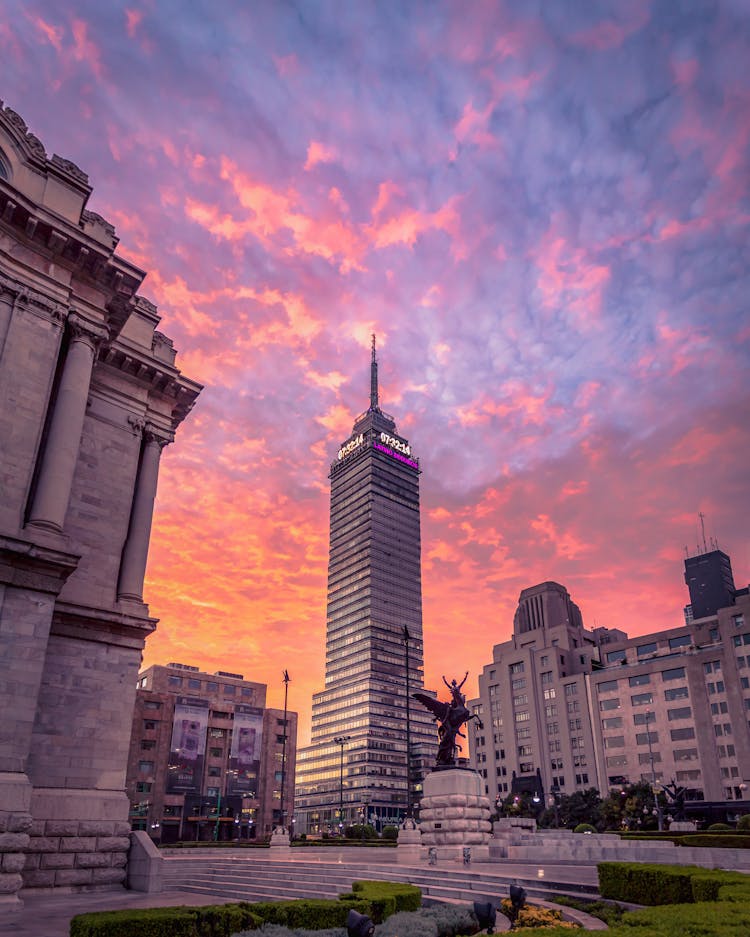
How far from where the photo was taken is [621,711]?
379ft

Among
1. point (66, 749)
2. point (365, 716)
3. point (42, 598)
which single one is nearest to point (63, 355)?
point (42, 598)

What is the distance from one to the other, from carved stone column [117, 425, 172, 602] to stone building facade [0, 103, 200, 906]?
0.22 ft

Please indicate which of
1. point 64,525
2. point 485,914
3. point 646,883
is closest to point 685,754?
point 646,883

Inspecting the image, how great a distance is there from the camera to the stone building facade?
19844 millimetres

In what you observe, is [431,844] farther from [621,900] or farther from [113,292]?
[113,292]

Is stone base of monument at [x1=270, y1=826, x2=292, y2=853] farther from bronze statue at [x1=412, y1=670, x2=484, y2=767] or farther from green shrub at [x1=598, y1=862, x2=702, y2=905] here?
green shrub at [x1=598, y1=862, x2=702, y2=905]

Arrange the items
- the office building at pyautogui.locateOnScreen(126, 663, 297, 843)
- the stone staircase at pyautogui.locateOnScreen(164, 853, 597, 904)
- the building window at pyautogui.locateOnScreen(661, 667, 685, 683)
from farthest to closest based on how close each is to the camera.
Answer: the building window at pyautogui.locateOnScreen(661, 667, 685, 683), the office building at pyautogui.locateOnScreen(126, 663, 297, 843), the stone staircase at pyautogui.locateOnScreen(164, 853, 597, 904)

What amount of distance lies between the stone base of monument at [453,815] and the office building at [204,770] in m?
55.4

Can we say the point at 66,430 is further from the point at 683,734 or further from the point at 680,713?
the point at 680,713

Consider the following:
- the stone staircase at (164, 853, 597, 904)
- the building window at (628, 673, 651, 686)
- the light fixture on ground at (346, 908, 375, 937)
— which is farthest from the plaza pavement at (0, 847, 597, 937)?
the building window at (628, 673, 651, 686)

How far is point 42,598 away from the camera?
20.4 meters

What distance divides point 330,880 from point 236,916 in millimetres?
12209

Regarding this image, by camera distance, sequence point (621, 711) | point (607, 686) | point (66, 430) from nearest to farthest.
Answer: point (66, 430), point (621, 711), point (607, 686)

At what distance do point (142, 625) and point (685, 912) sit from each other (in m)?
21.1
